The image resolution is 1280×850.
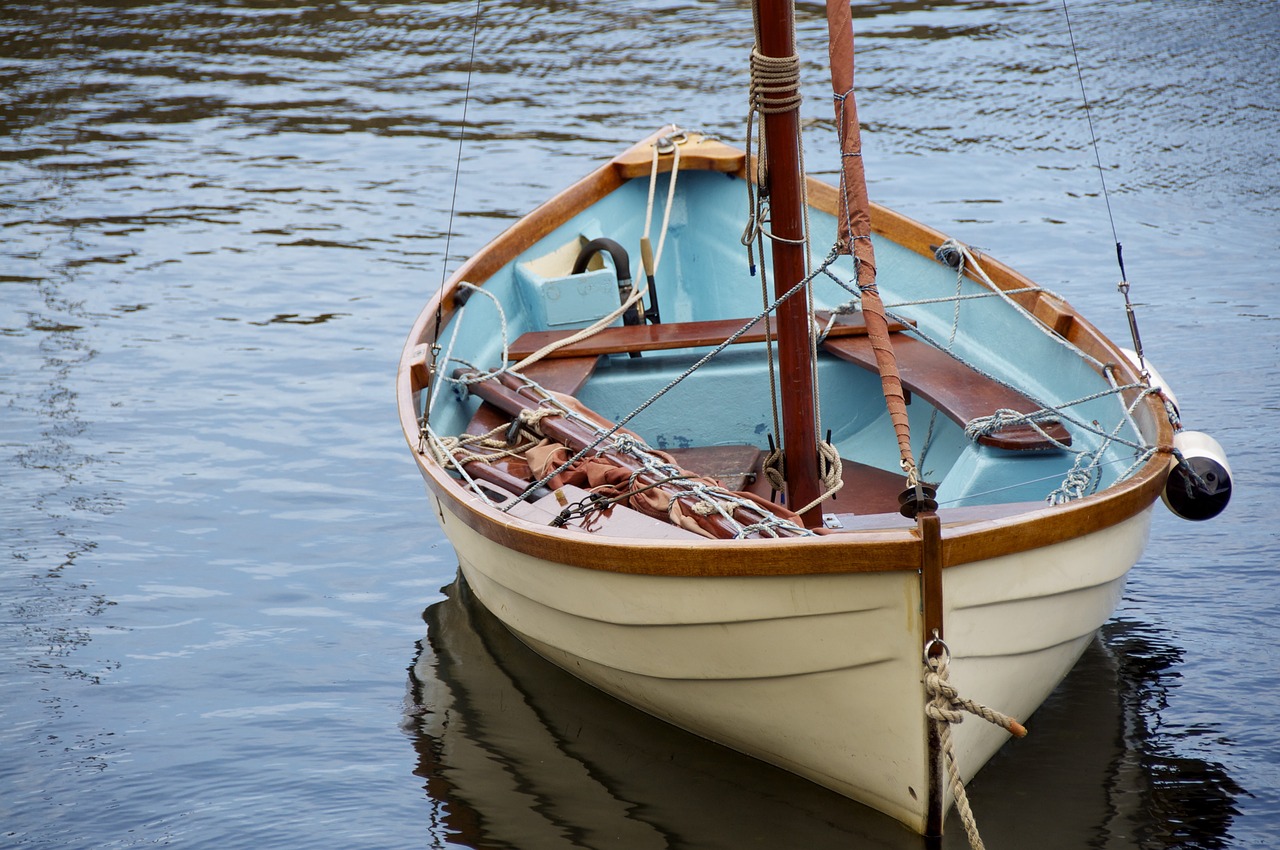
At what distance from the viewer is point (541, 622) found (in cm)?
438

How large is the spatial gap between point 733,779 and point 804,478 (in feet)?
3.28

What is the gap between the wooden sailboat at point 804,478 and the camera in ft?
11.0

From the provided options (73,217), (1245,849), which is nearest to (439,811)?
(1245,849)

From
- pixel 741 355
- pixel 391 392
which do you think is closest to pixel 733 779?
pixel 741 355

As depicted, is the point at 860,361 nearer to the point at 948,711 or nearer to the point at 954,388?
the point at 954,388

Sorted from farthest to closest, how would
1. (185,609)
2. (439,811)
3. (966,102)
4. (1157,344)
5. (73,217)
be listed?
(966,102) < (73,217) < (1157,344) < (185,609) < (439,811)

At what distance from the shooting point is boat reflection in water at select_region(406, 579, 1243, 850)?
12.6 feet

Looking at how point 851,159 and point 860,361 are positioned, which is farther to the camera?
point 860,361

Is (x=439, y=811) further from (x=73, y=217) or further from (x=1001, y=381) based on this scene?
(x=73, y=217)

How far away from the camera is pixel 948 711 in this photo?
10.7ft

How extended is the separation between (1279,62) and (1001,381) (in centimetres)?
997

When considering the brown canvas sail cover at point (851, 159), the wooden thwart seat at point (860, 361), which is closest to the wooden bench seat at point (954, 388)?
A: the wooden thwart seat at point (860, 361)

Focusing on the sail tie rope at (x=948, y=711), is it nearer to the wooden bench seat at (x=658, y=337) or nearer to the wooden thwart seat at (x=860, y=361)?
the wooden thwart seat at (x=860, y=361)

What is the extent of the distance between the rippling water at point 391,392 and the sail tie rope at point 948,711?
429 millimetres
